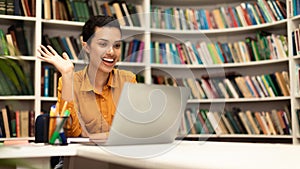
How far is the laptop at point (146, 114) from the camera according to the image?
1024 mm

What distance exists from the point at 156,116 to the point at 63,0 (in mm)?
2503

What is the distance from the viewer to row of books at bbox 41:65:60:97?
3186 mm

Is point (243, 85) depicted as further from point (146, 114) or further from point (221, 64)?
point (146, 114)

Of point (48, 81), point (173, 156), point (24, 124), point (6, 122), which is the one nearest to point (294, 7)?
point (48, 81)

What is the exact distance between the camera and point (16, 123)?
305 cm

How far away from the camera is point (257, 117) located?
341 cm

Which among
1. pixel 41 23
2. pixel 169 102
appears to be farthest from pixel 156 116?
pixel 41 23

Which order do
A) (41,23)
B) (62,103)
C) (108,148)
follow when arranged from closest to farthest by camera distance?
(108,148), (62,103), (41,23)

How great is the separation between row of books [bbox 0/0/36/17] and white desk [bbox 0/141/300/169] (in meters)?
2.21

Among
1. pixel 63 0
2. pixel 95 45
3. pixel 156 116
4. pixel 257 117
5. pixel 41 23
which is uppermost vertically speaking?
pixel 63 0

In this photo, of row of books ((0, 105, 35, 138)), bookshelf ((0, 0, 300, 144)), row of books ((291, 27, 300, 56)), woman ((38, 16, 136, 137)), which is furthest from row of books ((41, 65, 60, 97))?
row of books ((291, 27, 300, 56))

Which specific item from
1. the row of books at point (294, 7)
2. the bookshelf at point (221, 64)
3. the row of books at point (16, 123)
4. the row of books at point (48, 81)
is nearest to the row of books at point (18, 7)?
the bookshelf at point (221, 64)

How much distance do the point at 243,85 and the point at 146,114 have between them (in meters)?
2.55

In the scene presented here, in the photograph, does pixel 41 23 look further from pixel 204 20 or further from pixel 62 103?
pixel 62 103
